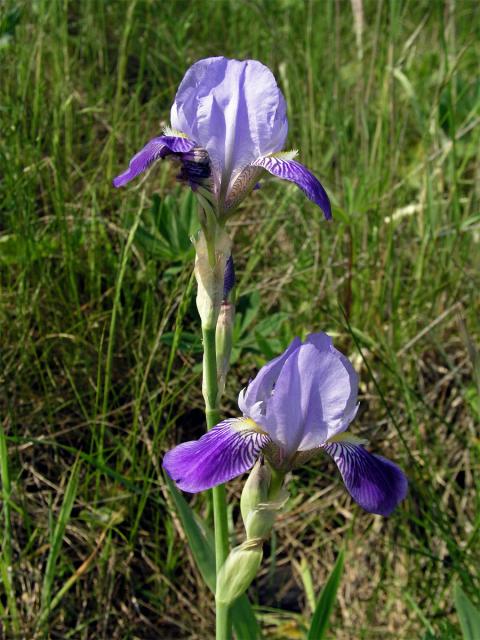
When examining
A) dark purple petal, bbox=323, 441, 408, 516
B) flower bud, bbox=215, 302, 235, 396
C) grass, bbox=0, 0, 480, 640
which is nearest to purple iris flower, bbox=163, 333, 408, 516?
dark purple petal, bbox=323, 441, 408, 516

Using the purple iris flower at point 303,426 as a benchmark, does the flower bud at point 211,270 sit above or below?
above

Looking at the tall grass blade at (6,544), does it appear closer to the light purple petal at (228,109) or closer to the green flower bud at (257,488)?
the green flower bud at (257,488)

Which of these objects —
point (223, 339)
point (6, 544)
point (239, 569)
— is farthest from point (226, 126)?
point (6, 544)

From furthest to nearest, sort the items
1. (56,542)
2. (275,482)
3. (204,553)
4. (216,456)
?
(56,542) < (204,553) < (275,482) < (216,456)

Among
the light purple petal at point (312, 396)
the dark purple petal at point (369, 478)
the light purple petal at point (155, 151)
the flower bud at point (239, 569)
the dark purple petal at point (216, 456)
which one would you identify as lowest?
the flower bud at point (239, 569)

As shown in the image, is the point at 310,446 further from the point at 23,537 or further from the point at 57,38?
the point at 57,38

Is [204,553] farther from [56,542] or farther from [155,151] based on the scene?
[155,151]

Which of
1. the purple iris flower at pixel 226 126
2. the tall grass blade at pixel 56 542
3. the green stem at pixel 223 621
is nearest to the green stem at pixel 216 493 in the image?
the green stem at pixel 223 621
